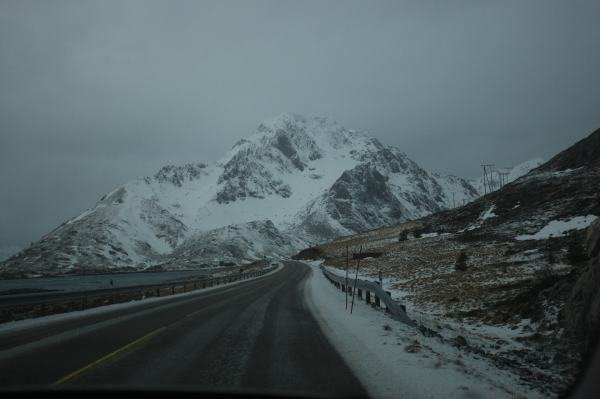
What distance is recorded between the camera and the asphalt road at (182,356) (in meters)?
7.00

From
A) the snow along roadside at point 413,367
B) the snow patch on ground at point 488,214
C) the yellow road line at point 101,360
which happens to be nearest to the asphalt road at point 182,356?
the yellow road line at point 101,360

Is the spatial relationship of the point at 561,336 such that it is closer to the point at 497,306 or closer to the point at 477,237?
the point at 497,306

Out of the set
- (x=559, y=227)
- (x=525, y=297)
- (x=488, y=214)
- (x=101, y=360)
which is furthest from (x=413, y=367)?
(x=488, y=214)

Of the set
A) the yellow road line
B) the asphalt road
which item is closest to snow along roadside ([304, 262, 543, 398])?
the asphalt road

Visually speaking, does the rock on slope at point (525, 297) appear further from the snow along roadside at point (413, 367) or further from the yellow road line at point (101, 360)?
the yellow road line at point (101, 360)

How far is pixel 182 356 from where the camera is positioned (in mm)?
9031

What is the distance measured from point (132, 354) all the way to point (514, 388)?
6945mm

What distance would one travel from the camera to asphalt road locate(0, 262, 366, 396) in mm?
7004

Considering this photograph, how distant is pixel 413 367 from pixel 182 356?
14.4 feet

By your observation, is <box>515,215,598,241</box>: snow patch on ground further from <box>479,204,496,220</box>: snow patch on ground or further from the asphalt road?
the asphalt road

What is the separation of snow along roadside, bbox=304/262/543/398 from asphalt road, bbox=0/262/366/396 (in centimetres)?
40

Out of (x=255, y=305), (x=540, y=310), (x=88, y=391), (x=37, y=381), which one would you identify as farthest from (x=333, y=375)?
(x=255, y=305)

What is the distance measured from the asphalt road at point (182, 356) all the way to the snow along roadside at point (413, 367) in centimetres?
40

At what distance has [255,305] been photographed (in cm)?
2055
